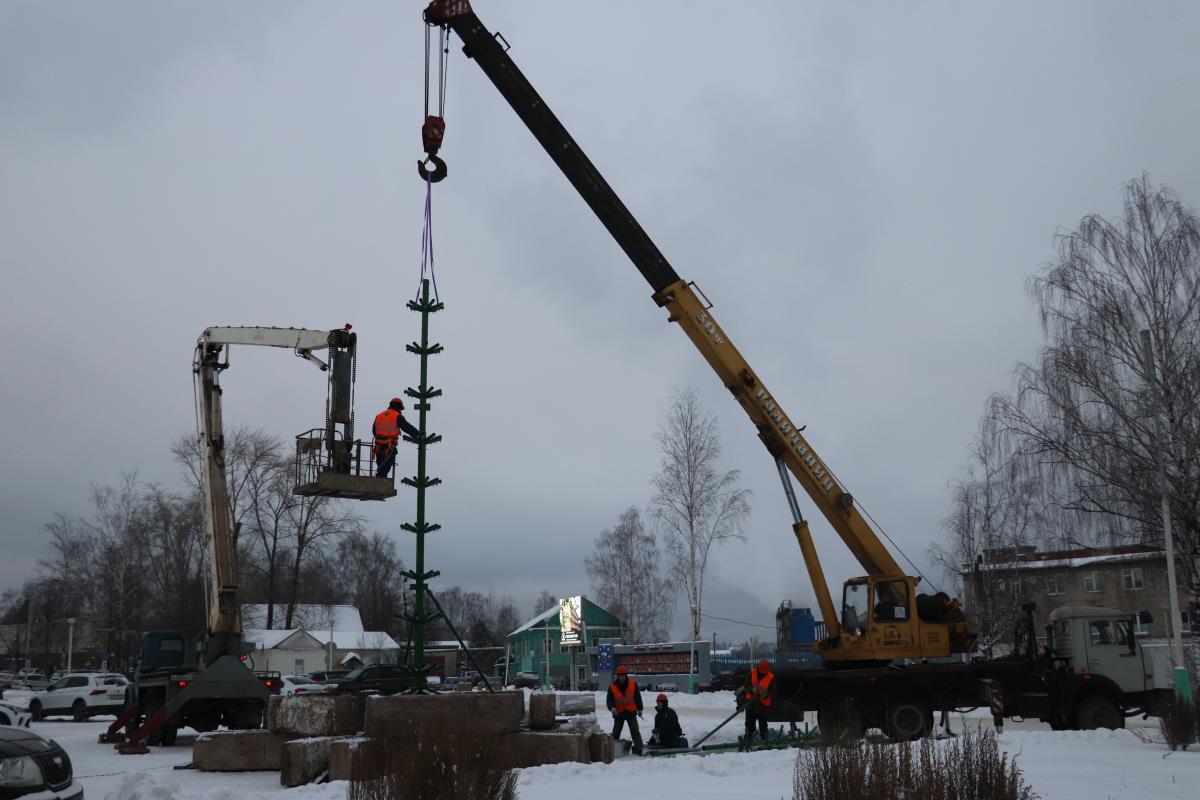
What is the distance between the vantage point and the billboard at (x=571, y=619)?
5234cm

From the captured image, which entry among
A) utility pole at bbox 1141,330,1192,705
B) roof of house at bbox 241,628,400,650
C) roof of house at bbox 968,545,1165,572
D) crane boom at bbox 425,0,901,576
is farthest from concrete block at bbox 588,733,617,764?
roof of house at bbox 241,628,400,650

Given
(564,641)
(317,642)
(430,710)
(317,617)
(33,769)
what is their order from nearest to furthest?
(33,769) < (430,710) < (564,641) < (317,642) < (317,617)

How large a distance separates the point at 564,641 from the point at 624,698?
36004mm

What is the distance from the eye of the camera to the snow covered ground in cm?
1011

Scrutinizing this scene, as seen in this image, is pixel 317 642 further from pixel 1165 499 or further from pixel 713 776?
pixel 713 776

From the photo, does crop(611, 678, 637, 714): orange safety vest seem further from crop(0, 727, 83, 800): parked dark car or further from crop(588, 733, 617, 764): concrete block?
crop(0, 727, 83, 800): parked dark car

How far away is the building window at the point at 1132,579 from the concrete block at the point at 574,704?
49860 mm

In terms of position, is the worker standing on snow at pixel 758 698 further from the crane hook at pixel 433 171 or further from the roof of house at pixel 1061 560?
the roof of house at pixel 1061 560

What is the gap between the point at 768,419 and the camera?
1880cm

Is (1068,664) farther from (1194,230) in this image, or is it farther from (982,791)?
(982,791)

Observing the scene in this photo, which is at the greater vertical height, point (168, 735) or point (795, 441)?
point (795, 441)

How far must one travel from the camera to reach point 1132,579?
55.9 m

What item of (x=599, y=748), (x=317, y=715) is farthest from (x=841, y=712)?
(x=317, y=715)

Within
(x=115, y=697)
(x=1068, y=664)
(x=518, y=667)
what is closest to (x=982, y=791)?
(x=1068, y=664)
